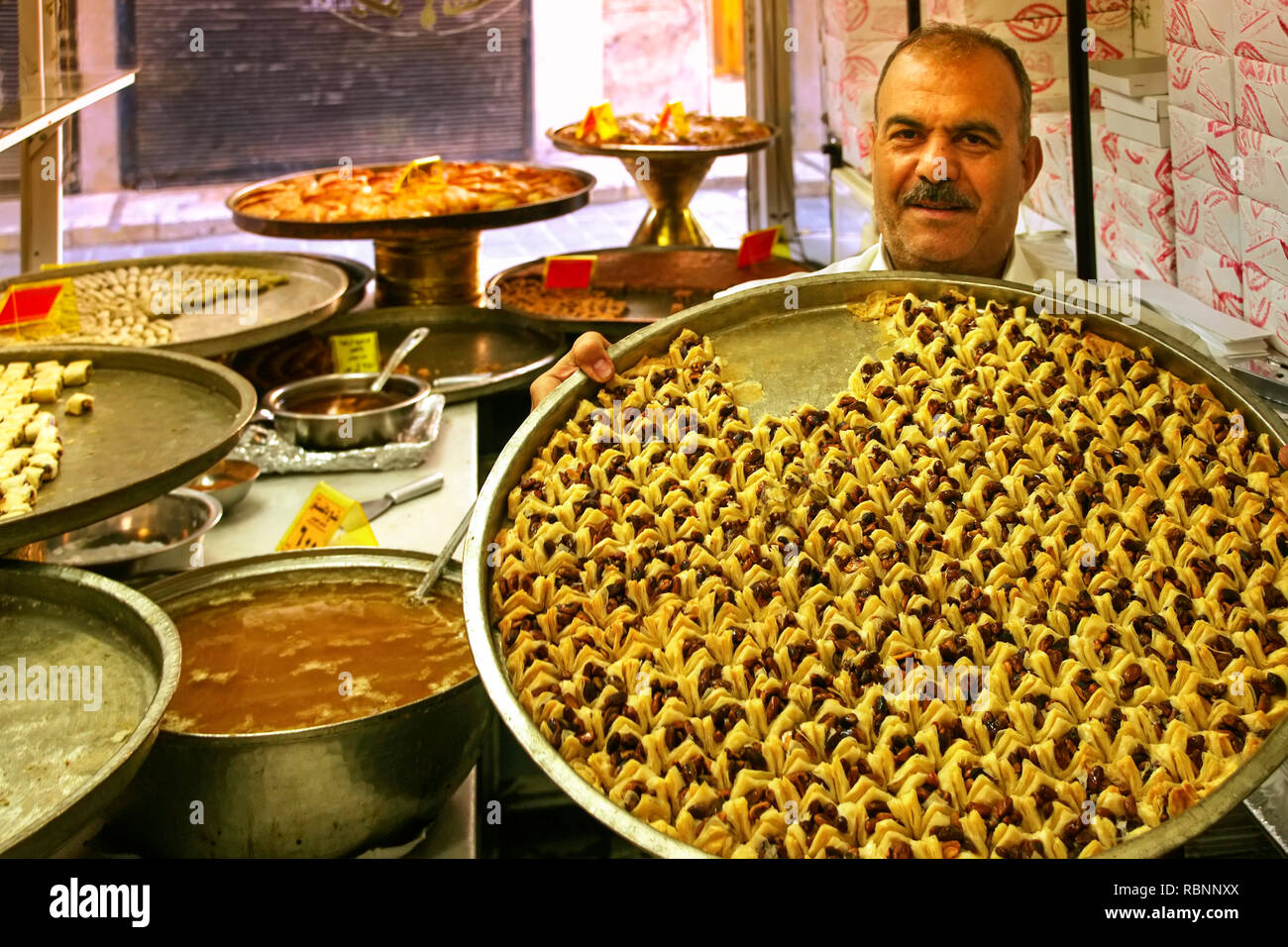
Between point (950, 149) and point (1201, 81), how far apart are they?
2.14ft

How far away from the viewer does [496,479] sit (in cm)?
160

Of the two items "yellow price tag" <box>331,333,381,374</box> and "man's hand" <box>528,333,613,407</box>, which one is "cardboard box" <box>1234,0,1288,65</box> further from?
"yellow price tag" <box>331,333,381,374</box>

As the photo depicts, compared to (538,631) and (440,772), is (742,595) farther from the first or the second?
(440,772)

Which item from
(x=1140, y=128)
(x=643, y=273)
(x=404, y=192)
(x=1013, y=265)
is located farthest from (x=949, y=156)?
(x=404, y=192)

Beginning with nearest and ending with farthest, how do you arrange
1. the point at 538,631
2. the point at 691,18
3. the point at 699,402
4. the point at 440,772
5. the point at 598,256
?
1. the point at 538,631
2. the point at 440,772
3. the point at 699,402
4. the point at 598,256
5. the point at 691,18

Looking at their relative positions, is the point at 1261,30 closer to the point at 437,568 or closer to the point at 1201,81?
the point at 1201,81

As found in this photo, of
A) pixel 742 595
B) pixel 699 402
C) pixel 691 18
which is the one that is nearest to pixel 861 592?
pixel 742 595

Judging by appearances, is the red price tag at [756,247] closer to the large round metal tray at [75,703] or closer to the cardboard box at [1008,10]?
the cardboard box at [1008,10]

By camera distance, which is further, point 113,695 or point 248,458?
point 248,458

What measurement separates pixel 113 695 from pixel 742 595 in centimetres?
76

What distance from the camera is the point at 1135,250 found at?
2713mm

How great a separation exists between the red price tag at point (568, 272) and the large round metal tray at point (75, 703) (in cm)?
208

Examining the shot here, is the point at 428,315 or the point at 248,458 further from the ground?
the point at 428,315

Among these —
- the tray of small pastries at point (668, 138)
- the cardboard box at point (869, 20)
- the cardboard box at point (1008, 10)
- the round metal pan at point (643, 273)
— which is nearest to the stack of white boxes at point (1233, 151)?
the cardboard box at point (1008, 10)
